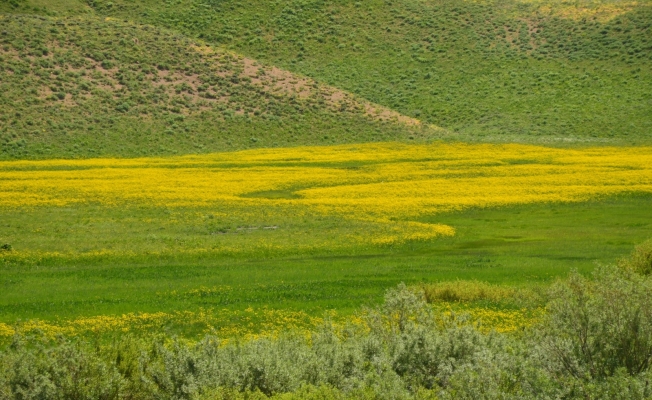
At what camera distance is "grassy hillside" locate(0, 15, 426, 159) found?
7294 centimetres

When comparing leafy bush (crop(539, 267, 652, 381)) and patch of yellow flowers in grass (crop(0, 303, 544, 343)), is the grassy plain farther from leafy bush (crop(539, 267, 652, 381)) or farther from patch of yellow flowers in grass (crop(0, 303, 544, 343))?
leafy bush (crop(539, 267, 652, 381))

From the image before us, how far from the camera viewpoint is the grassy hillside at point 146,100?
7294 centimetres

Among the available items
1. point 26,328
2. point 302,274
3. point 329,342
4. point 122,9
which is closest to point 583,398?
point 329,342

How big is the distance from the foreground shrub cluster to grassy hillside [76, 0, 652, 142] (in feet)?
228

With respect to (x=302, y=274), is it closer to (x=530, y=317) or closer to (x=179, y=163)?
(x=530, y=317)

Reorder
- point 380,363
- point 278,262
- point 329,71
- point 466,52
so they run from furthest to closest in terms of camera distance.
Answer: point 466,52
point 329,71
point 278,262
point 380,363

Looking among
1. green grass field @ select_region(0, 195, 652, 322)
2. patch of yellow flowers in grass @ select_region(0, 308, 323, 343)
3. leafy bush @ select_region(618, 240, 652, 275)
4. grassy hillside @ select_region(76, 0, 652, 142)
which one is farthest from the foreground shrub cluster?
grassy hillside @ select_region(76, 0, 652, 142)

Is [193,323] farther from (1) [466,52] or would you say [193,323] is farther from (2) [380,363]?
(1) [466,52]

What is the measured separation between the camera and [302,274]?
27.1 m

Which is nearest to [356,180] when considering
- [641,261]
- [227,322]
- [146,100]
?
[641,261]

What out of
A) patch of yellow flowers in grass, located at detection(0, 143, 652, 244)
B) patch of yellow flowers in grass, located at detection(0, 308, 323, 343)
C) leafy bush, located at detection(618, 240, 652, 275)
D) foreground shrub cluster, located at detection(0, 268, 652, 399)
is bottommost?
foreground shrub cluster, located at detection(0, 268, 652, 399)

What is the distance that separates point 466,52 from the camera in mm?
106500

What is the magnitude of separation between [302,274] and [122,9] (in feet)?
289

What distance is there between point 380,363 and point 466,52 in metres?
95.9
